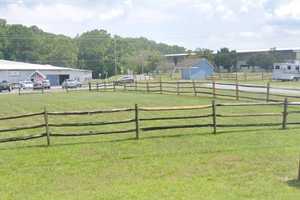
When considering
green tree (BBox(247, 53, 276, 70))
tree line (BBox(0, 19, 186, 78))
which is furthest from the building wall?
green tree (BBox(247, 53, 276, 70))

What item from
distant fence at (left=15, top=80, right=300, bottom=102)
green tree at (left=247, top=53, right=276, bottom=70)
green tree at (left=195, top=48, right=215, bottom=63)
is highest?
green tree at (left=195, top=48, right=215, bottom=63)

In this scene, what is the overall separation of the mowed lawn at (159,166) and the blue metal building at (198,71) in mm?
70923

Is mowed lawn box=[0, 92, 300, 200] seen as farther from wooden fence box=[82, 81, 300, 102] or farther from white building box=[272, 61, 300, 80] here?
white building box=[272, 61, 300, 80]

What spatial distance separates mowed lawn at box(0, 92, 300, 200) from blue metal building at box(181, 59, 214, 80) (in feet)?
233

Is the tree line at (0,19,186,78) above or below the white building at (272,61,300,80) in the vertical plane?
above

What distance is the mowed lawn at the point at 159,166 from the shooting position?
7773mm

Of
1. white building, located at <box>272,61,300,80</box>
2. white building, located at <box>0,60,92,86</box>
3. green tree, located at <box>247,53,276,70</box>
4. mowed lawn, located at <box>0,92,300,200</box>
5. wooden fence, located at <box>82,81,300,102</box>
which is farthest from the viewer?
green tree, located at <box>247,53,276,70</box>

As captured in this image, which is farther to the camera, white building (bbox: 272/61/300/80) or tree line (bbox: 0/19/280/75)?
tree line (bbox: 0/19/280/75)

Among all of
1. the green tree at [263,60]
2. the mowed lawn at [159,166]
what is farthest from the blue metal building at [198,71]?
the mowed lawn at [159,166]

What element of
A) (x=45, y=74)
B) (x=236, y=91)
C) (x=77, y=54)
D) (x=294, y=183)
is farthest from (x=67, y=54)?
(x=294, y=183)

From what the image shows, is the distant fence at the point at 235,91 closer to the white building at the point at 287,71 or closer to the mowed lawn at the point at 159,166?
the mowed lawn at the point at 159,166

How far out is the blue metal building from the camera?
8529 centimetres

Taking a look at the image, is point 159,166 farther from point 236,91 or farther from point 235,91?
point 235,91

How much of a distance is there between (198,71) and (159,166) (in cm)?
7762
